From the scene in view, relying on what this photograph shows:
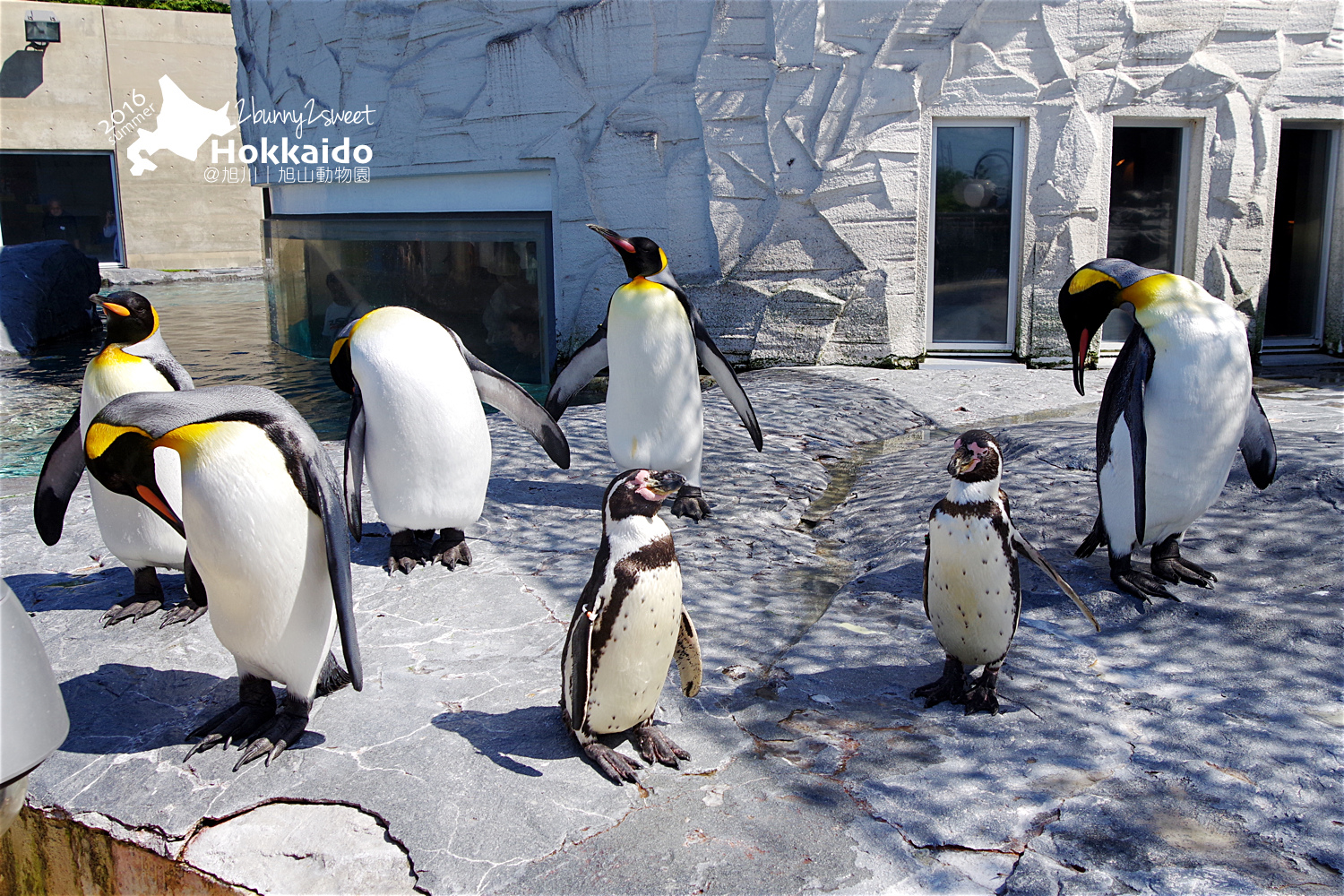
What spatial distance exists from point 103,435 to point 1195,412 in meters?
2.99

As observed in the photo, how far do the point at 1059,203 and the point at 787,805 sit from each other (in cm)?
620

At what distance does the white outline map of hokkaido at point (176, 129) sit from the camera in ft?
53.2

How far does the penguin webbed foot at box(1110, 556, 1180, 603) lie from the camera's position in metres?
3.02

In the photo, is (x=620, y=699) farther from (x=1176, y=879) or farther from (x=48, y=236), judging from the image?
(x=48, y=236)

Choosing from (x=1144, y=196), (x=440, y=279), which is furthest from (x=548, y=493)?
(x=1144, y=196)

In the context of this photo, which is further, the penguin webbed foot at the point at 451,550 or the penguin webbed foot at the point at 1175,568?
the penguin webbed foot at the point at 451,550

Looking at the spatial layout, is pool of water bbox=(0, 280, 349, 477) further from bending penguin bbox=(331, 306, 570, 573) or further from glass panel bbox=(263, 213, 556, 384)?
bending penguin bbox=(331, 306, 570, 573)

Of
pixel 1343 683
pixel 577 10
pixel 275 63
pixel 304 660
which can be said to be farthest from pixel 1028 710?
pixel 275 63

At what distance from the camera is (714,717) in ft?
7.86

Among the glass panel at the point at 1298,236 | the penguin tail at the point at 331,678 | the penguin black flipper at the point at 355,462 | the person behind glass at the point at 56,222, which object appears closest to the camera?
the penguin tail at the point at 331,678

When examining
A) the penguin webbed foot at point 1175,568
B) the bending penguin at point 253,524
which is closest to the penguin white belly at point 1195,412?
the penguin webbed foot at point 1175,568

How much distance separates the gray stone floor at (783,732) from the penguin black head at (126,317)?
35.6 inches

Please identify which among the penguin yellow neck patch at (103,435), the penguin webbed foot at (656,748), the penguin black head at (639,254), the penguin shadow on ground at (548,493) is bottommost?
the penguin webbed foot at (656,748)

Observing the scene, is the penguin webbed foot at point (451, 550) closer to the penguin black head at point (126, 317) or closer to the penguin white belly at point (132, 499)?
the penguin white belly at point (132, 499)
